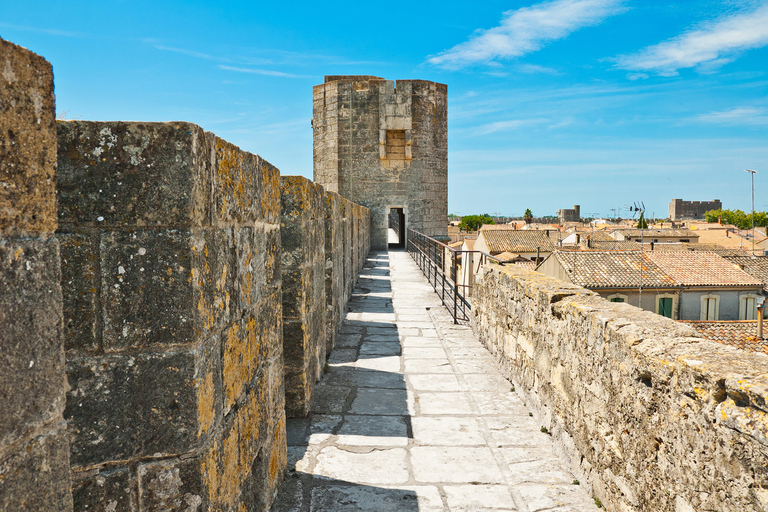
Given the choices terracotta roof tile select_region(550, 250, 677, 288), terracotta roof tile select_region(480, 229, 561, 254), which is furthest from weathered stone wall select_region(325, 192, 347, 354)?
terracotta roof tile select_region(480, 229, 561, 254)

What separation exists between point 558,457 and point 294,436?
5.03 feet

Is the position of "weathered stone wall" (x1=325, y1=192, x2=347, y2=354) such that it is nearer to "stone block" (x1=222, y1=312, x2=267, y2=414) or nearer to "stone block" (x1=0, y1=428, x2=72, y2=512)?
"stone block" (x1=222, y1=312, x2=267, y2=414)

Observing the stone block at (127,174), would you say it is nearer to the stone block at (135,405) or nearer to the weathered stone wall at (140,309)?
the weathered stone wall at (140,309)

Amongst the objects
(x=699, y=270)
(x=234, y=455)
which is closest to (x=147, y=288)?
(x=234, y=455)

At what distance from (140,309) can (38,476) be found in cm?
60

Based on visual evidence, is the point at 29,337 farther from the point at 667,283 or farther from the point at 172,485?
the point at 667,283

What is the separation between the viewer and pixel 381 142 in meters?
17.8

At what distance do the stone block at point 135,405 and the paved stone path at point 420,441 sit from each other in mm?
1189

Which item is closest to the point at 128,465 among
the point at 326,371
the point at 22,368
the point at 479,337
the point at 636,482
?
the point at 22,368

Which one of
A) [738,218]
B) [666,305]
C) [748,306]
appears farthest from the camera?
[738,218]

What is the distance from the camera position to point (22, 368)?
88 cm

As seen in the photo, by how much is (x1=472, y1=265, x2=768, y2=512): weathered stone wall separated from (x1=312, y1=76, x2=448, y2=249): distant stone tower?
48.1ft

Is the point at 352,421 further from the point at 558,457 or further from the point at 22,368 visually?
the point at 22,368

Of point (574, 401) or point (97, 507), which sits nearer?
point (97, 507)
